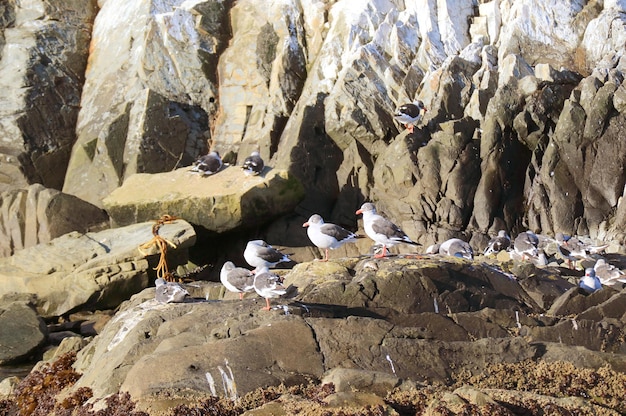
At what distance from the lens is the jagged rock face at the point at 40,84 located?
31.0 meters

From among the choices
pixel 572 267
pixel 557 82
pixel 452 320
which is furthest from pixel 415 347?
pixel 557 82

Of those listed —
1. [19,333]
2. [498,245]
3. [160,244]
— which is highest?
[160,244]

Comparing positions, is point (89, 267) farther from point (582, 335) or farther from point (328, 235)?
point (582, 335)

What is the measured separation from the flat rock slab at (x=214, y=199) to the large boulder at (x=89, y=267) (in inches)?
33.8

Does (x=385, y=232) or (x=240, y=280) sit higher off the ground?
(x=385, y=232)

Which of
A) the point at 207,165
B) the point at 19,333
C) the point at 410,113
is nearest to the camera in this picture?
the point at 19,333

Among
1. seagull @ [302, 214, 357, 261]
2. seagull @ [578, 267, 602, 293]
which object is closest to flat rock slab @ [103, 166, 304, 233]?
seagull @ [302, 214, 357, 261]

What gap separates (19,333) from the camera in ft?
58.2

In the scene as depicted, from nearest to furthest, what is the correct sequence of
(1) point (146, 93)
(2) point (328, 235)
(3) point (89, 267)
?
1. (2) point (328, 235)
2. (3) point (89, 267)
3. (1) point (146, 93)

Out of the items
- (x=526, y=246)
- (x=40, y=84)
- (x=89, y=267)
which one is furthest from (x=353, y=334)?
(x=40, y=84)

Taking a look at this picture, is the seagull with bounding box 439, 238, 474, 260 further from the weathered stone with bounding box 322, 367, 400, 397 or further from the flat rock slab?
the weathered stone with bounding box 322, 367, 400, 397

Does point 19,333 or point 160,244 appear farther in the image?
point 160,244

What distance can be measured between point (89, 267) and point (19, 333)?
395cm

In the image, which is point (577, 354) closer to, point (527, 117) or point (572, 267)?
point (572, 267)
